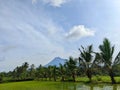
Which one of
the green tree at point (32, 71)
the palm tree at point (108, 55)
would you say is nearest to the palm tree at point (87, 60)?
the palm tree at point (108, 55)

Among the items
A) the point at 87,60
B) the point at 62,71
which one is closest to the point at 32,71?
the point at 62,71

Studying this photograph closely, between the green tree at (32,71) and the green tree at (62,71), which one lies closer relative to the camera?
the green tree at (62,71)

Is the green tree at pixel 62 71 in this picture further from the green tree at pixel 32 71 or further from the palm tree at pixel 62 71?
the green tree at pixel 32 71

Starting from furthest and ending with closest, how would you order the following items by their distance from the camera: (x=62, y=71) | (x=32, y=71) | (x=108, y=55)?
(x=32, y=71) < (x=62, y=71) < (x=108, y=55)

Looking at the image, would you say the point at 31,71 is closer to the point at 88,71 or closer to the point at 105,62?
the point at 88,71

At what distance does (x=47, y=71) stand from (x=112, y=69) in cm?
5006

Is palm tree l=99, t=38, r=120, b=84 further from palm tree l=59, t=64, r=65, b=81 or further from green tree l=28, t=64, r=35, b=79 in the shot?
green tree l=28, t=64, r=35, b=79

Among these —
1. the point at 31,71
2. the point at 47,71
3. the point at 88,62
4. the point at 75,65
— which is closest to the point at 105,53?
the point at 88,62

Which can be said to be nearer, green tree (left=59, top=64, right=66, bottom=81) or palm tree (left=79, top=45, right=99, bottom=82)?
palm tree (left=79, top=45, right=99, bottom=82)

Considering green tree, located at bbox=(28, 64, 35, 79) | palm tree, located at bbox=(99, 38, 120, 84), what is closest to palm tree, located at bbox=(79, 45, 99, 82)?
palm tree, located at bbox=(99, 38, 120, 84)

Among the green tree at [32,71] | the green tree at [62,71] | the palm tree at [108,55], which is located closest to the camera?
the palm tree at [108,55]

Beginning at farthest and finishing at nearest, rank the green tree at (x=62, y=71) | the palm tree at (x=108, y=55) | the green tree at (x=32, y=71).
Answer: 1. the green tree at (x=32, y=71)
2. the green tree at (x=62, y=71)
3. the palm tree at (x=108, y=55)

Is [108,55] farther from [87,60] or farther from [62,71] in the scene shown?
[62,71]


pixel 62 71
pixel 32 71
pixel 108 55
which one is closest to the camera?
pixel 108 55
